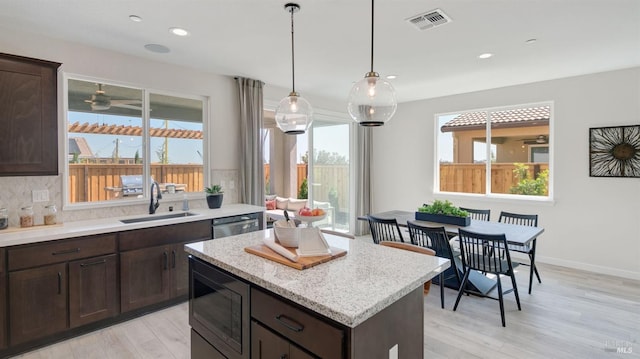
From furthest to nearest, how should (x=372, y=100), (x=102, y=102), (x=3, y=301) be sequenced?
(x=102, y=102), (x=3, y=301), (x=372, y=100)

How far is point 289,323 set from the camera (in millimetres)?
1429

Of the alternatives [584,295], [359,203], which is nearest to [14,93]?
[359,203]

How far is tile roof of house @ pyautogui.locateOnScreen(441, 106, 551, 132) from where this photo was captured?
4.85m

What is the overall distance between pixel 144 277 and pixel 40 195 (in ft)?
4.01

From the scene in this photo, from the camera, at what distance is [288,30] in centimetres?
287

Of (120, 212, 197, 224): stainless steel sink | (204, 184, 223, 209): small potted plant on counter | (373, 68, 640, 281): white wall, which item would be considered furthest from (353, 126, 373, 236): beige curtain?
(120, 212, 197, 224): stainless steel sink

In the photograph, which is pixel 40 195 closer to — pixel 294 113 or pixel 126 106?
pixel 126 106

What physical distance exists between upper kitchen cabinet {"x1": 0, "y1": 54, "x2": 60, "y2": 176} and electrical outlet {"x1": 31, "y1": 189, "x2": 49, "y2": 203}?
12.6 inches

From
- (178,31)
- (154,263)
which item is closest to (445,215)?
(154,263)

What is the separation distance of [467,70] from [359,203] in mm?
3187

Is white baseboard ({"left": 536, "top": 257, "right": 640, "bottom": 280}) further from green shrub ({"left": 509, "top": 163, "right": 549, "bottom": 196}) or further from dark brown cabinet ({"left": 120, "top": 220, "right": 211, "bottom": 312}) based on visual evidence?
dark brown cabinet ({"left": 120, "top": 220, "right": 211, "bottom": 312})

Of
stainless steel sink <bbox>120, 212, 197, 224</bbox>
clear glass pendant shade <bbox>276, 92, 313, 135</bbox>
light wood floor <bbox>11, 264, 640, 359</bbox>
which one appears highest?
clear glass pendant shade <bbox>276, 92, 313, 135</bbox>

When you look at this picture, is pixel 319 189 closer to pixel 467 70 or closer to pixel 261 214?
pixel 261 214

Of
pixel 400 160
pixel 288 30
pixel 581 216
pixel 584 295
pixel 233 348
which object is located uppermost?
pixel 288 30
